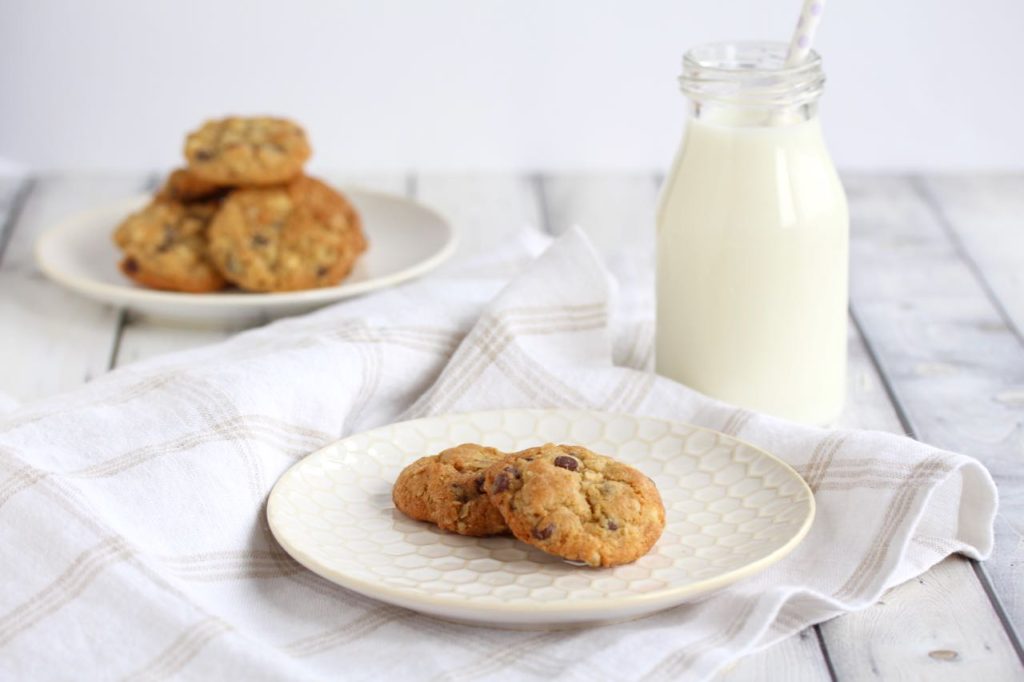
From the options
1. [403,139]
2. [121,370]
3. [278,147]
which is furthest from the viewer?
[403,139]

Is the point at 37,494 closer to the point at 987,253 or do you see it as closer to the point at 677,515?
the point at 677,515

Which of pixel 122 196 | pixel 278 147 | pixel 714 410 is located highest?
pixel 278 147

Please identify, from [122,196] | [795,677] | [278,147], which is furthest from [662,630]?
[122,196]

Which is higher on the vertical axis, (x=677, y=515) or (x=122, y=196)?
(x=677, y=515)

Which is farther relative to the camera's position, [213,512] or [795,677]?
[213,512]

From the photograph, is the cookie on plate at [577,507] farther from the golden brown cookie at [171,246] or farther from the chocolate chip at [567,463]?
the golden brown cookie at [171,246]

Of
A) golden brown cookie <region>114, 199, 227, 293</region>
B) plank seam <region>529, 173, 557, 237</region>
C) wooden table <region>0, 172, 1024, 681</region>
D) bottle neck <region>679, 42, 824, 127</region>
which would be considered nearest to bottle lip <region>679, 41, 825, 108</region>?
bottle neck <region>679, 42, 824, 127</region>

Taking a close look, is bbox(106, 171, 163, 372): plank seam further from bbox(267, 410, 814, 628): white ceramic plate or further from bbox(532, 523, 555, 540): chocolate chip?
bbox(532, 523, 555, 540): chocolate chip
